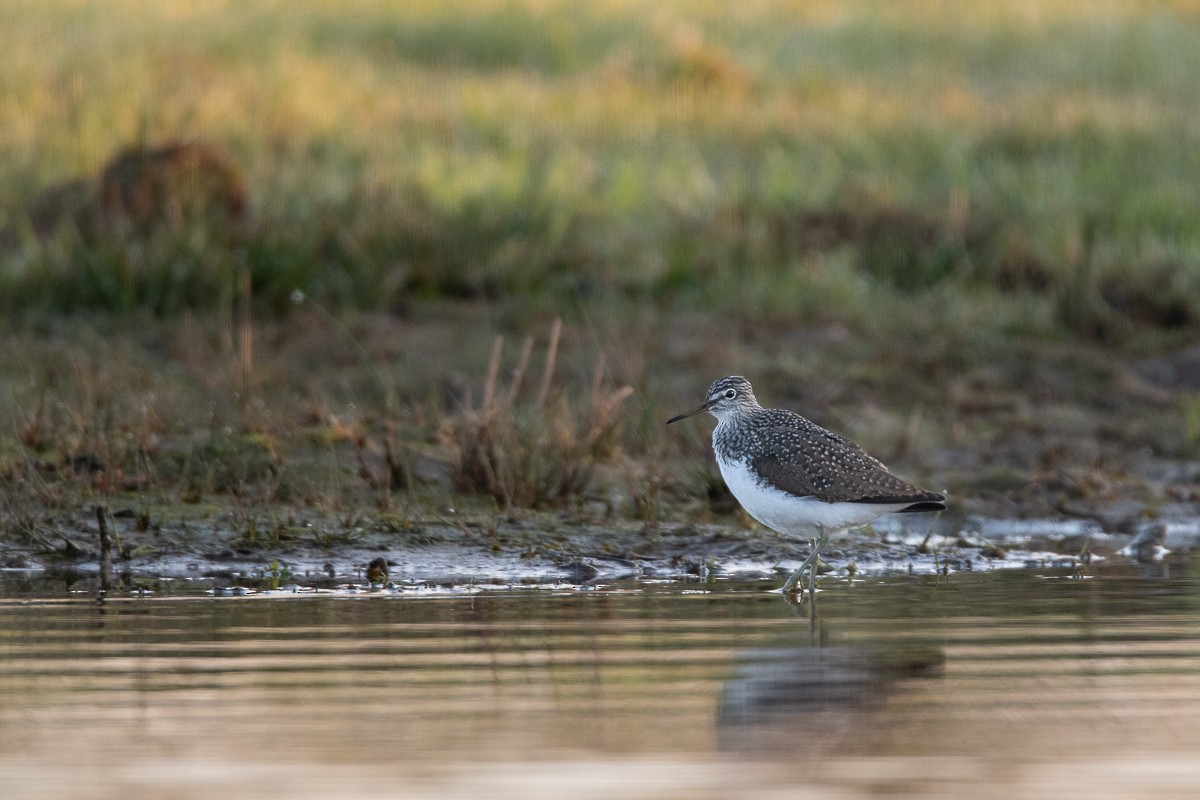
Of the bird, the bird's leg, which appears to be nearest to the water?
the bird's leg

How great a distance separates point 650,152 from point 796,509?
12024mm

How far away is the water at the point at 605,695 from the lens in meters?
4.86

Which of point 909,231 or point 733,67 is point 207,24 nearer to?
point 733,67

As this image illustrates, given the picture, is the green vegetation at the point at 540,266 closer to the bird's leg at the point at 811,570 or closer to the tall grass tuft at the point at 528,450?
the tall grass tuft at the point at 528,450

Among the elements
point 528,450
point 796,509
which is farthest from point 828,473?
point 528,450

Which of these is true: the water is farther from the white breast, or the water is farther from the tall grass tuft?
the tall grass tuft

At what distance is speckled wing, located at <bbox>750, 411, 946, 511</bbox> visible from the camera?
864 centimetres

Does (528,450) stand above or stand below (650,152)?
below

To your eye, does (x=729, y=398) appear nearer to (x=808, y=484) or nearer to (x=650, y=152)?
(x=808, y=484)

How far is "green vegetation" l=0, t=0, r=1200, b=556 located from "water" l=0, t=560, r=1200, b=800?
223cm

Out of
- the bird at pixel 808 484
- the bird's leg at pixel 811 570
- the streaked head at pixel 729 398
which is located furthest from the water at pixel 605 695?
the streaked head at pixel 729 398

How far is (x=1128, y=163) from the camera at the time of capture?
1997cm

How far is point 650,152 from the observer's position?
67.1ft

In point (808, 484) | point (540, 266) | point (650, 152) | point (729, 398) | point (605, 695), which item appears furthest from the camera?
point (650, 152)
